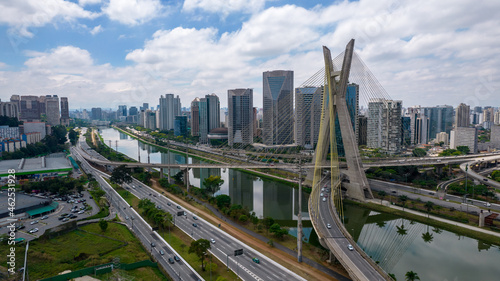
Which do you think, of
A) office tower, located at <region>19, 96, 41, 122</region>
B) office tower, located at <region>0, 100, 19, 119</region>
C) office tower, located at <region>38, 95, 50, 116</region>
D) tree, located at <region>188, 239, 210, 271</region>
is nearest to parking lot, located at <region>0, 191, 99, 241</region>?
tree, located at <region>188, 239, 210, 271</region>

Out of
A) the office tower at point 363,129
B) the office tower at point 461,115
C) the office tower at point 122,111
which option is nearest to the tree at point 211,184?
the office tower at point 363,129

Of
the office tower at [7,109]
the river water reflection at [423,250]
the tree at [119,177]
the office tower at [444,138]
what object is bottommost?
the river water reflection at [423,250]

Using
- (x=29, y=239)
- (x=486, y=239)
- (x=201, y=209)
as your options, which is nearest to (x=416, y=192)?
(x=486, y=239)

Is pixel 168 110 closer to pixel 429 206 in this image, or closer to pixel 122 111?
pixel 429 206

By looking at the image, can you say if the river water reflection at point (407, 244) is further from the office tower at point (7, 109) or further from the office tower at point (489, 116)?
the office tower at point (489, 116)

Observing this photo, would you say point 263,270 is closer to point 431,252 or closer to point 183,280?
point 183,280

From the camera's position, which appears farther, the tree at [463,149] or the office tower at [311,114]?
the office tower at [311,114]

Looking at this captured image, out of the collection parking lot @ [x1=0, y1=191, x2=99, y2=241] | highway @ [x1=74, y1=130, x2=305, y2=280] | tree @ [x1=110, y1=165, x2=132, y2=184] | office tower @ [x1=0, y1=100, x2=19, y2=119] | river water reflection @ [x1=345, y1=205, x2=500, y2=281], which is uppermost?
office tower @ [x1=0, y1=100, x2=19, y2=119]

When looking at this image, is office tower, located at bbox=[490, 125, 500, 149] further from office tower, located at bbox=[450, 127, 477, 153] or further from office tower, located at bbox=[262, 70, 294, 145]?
office tower, located at bbox=[262, 70, 294, 145]
